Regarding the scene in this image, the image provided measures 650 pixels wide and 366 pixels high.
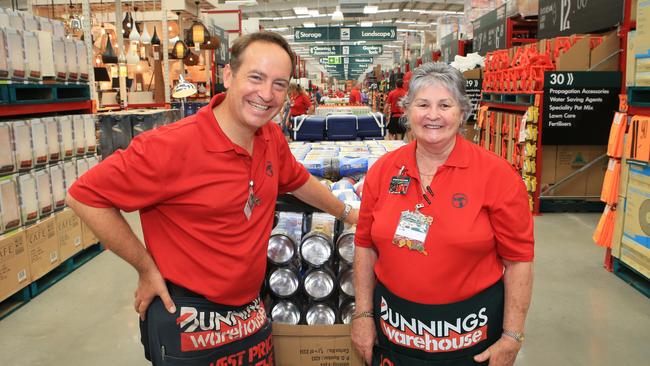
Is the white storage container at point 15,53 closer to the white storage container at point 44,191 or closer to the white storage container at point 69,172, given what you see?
the white storage container at point 44,191

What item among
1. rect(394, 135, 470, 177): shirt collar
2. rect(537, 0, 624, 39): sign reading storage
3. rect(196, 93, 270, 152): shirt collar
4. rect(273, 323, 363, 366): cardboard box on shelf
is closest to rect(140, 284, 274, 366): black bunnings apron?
rect(273, 323, 363, 366): cardboard box on shelf

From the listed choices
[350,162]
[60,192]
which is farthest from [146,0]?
[350,162]

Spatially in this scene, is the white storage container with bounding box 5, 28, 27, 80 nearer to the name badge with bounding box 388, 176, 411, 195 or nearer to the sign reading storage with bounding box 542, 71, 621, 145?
the name badge with bounding box 388, 176, 411, 195

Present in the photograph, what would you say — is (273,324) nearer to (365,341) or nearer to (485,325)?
(365,341)

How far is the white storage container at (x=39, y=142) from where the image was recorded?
176 inches

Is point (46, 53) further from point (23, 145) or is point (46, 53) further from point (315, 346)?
point (315, 346)

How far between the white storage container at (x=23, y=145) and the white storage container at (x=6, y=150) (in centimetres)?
4

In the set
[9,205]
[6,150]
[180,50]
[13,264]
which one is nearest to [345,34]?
[180,50]

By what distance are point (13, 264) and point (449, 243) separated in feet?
12.0

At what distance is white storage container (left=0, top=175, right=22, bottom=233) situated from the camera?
4047 mm

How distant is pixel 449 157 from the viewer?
1.86 meters

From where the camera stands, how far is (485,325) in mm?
1860

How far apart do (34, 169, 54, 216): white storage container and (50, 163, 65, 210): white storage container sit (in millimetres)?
55

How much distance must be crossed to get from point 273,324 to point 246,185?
0.73 m
